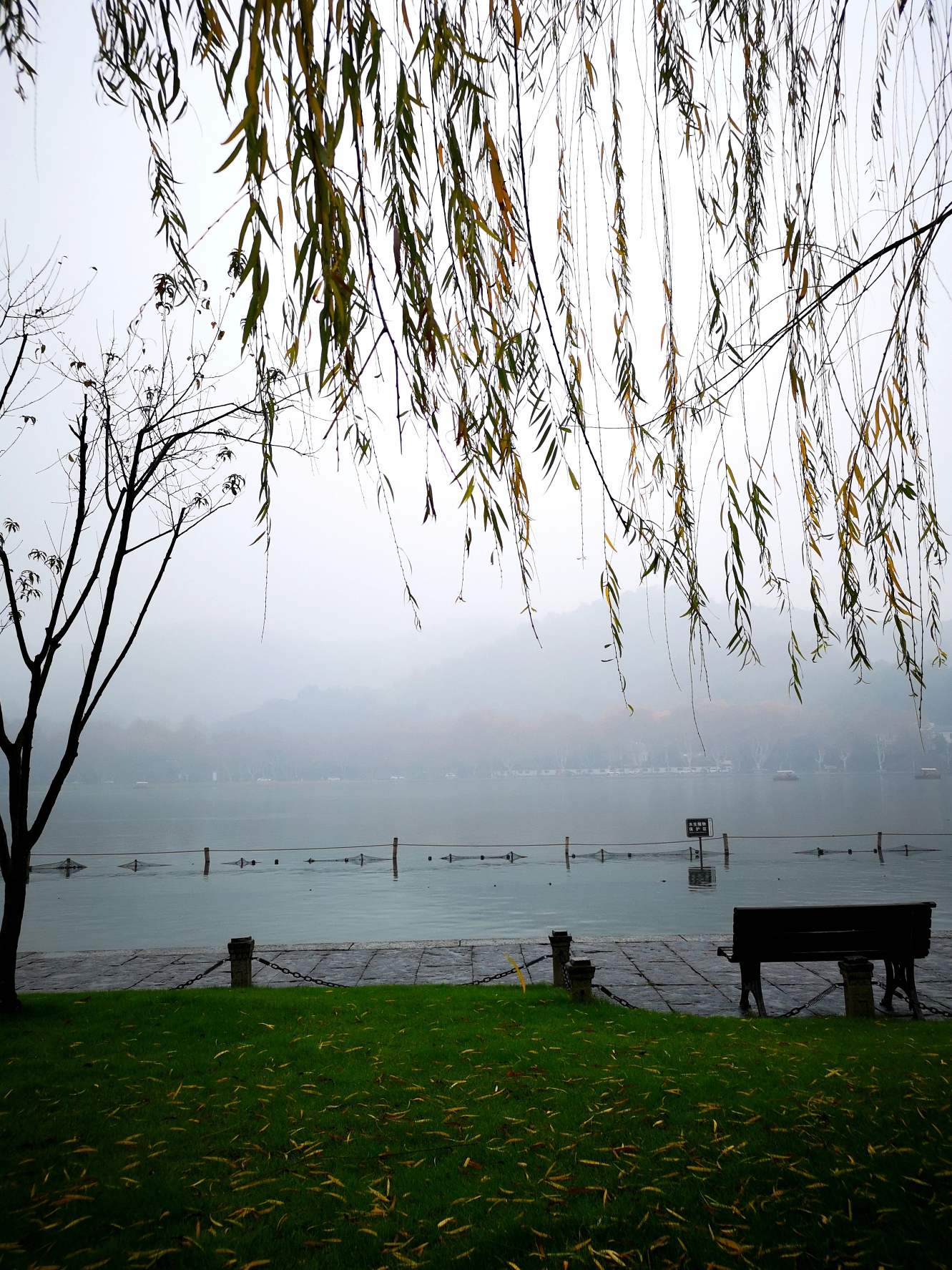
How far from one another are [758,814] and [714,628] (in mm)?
89819

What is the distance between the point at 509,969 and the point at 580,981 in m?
2.60

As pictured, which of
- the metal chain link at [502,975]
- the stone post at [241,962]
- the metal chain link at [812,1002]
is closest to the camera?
the metal chain link at [812,1002]

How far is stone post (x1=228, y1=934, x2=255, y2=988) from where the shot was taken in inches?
344

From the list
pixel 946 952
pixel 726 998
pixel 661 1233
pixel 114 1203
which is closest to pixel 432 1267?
pixel 661 1233

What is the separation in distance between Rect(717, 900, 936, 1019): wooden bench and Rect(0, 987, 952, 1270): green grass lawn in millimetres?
778

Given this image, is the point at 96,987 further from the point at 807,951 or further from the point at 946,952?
the point at 946,952

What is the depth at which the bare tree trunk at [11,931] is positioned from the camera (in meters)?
7.44

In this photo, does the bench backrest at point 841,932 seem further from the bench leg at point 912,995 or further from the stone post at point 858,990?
the stone post at point 858,990

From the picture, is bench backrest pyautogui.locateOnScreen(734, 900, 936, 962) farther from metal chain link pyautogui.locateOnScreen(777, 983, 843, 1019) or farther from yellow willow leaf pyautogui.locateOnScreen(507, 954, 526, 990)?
yellow willow leaf pyautogui.locateOnScreen(507, 954, 526, 990)

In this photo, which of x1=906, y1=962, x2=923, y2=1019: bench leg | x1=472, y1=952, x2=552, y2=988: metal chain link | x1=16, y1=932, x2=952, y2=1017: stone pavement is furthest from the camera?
x1=472, y1=952, x2=552, y2=988: metal chain link

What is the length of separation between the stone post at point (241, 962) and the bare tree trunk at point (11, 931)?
2077 millimetres

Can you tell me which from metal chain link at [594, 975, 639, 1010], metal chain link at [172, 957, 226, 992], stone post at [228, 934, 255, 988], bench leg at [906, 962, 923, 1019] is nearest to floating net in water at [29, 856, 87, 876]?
metal chain link at [172, 957, 226, 992]

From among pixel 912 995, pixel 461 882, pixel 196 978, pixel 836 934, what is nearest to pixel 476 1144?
pixel 836 934

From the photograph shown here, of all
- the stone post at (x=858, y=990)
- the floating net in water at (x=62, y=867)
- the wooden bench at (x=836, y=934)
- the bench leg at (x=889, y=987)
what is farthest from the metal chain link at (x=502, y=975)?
the floating net in water at (x=62, y=867)
